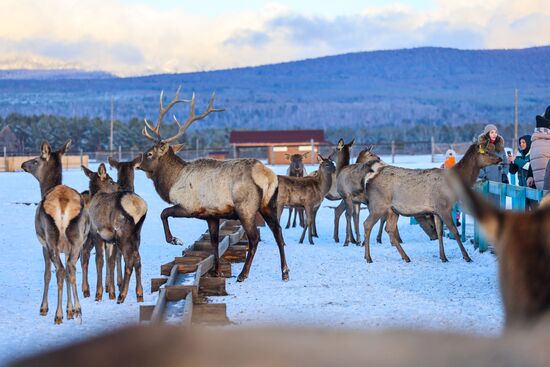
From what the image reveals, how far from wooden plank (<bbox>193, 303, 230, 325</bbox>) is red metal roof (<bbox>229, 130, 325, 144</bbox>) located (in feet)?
261

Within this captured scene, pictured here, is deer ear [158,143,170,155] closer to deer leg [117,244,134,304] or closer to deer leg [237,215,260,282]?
deer leg [237,215,260,282]

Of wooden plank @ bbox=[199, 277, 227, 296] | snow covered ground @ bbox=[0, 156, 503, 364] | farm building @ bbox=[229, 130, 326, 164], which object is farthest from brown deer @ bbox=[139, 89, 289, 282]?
farm building @ bbox=[229, 130, 326, 164]

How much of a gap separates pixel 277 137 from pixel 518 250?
9064 centimetres

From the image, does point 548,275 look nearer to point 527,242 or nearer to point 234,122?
point 527,242

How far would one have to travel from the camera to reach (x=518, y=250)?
1.73 m

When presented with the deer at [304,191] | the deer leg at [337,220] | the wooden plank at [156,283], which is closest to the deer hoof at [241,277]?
the wooden plank at [156,283]

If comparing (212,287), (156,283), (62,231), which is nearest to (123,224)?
(156,283)

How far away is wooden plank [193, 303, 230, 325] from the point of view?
915cm

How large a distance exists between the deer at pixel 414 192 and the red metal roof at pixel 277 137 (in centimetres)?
7255

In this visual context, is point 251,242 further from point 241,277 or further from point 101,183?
point 101,183

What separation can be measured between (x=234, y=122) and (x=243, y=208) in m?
187

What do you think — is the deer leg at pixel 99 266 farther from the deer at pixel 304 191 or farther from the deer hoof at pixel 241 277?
the deer at pixel 304 191

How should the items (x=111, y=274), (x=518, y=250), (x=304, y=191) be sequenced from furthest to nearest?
1. (x=304, y=191)
2. (x=111, y=274)
3. (x=518, y=250)

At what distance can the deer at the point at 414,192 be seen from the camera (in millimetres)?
15766
